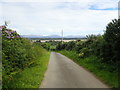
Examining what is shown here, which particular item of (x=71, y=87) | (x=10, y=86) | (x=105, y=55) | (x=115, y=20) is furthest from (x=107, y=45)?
(x=10, y=86)

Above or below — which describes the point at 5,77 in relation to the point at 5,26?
below

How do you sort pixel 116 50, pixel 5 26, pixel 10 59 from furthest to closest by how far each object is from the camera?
1. pixel 116 50
2. pixel 5 26
3. pixel 10 59

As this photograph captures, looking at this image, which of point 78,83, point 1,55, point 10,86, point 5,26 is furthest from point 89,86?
point 5,26

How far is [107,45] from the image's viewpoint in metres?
11.1

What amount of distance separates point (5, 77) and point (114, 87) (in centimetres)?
441

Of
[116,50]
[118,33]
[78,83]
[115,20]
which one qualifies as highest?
[115,20]

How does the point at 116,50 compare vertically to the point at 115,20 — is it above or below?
below

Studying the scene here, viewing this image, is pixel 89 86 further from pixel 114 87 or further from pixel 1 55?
pixel 1 55

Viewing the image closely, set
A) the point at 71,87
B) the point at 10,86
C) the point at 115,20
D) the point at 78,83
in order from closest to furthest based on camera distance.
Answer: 1. the point at 10,86
2. the point at 71,87
3. the point at 78,83
4. the point at 115,20

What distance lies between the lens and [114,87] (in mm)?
6699

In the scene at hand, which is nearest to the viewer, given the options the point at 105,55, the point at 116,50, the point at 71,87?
the point at 71,87

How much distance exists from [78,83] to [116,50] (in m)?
3.44

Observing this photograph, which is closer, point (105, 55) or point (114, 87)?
point (114, 87)

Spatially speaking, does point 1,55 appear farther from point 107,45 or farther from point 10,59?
point 107,45
